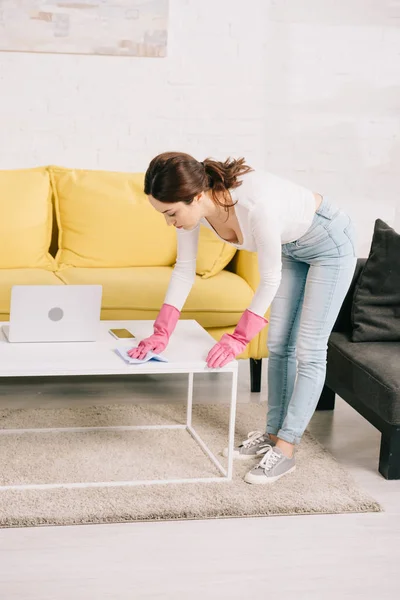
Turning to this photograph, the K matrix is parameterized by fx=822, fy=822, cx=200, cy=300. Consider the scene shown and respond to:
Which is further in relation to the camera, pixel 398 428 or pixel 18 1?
pixel 18 1

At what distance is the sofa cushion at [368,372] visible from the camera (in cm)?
259

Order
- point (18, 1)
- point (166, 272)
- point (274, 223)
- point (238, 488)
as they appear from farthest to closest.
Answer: point (18, 1)
point (166, 272)
point (238, 488)
point (274, 223)

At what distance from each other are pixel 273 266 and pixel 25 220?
160 cm

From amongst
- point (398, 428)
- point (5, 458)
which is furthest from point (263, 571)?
point (5, 458)

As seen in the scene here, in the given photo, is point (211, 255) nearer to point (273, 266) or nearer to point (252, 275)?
point (252, 275)

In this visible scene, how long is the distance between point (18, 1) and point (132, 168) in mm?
956

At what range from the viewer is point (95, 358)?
2383mm

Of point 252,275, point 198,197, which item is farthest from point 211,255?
point 198,197

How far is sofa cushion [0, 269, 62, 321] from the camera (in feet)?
10.5

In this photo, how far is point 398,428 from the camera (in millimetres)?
2594

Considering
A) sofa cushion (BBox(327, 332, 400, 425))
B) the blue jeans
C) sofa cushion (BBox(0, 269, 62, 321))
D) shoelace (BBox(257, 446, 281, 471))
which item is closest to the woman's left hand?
the blue jeans

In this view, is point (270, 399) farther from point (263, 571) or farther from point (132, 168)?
point (132, 168)

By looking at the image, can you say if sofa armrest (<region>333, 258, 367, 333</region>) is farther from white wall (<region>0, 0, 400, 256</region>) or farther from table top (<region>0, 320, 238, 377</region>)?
Result: white wall (<region>0, 0, 400, 256</region>)

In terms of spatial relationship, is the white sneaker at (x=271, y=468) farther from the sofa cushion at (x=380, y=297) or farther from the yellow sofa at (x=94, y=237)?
the yellow sofa at (x=94, y=237)
